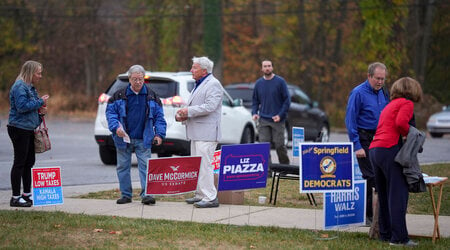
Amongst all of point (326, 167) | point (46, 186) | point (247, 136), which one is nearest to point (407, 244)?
point (326, 167)

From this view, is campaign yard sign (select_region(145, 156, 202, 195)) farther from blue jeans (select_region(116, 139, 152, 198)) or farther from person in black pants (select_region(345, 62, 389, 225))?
person in black pants (select_region(345, 62, 389, 225))

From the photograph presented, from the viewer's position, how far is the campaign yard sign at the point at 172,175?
1038 centimetres

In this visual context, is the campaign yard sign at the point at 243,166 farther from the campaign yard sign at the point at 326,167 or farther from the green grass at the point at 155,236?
the campaign yard sign at the point at 326,167

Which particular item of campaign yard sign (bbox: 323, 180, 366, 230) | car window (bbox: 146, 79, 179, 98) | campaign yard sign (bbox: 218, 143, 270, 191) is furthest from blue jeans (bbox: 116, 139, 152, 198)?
car window (bbox: 146, 79, 179, 98)

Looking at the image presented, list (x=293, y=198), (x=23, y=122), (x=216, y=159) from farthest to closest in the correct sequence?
(x=293, y=198) → (x=216, y=159) → (x=23, y=122)

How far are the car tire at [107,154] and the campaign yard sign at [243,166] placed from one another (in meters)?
6.50

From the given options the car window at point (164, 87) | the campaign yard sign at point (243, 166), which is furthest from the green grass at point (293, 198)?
the car window at point (164, 87)

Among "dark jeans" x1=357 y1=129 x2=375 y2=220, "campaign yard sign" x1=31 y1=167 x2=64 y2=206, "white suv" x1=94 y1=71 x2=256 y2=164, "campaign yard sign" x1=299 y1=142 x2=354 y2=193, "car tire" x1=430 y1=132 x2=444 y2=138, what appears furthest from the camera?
"car tire" x1=430 y1=132 x2=444 y2=138

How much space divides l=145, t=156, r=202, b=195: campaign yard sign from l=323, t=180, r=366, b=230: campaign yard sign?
2.31 meters

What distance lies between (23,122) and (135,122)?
140 cm

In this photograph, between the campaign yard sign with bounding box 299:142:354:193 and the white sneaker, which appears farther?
the campaign yard sign with bounding box 299:142:354:193

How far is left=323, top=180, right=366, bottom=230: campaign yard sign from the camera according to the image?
8.73m

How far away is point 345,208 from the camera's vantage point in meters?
8.97

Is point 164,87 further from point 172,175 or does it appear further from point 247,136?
point 172,175
